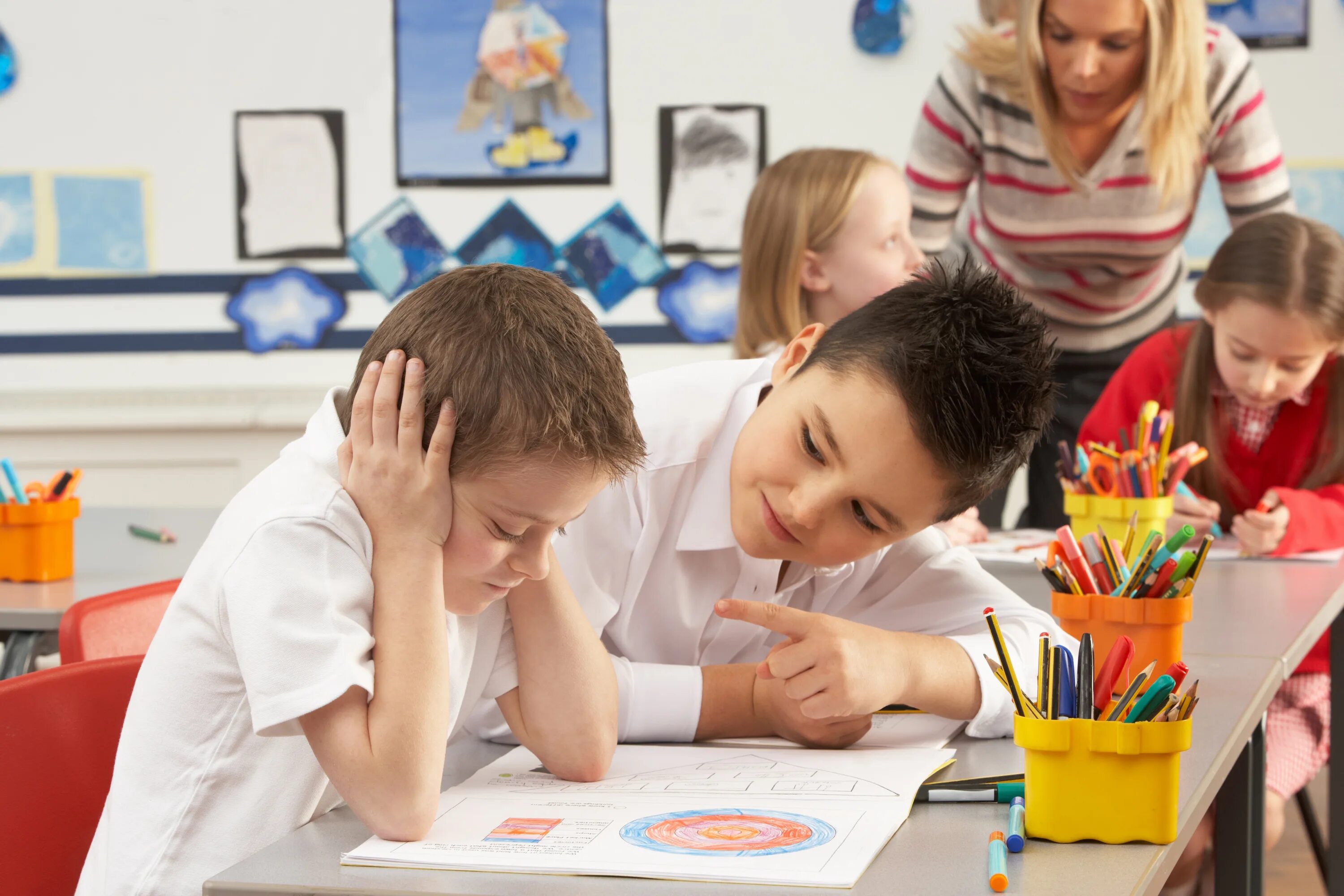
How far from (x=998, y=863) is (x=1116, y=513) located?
1.02m

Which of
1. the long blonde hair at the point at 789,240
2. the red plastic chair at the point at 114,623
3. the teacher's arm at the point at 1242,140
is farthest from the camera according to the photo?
the teacher's arm at the point at 1242,140

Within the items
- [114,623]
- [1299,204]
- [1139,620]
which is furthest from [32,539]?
[1299,204]

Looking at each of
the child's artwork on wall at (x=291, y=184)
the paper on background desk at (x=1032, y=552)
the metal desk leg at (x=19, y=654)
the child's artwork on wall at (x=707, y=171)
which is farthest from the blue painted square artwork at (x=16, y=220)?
the paper on background desk at (x=1032, y=552)

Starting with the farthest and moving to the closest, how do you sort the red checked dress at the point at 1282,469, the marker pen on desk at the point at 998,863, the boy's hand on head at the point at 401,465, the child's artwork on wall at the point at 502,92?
the child's artwork on wall at the point at 502,92, the red checked dress at the point at 1282,469, the boy's hand on head at the point at 401,465, the marker pen on desk at the point at 998,863

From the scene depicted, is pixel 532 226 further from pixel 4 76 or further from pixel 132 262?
pixel 4 76

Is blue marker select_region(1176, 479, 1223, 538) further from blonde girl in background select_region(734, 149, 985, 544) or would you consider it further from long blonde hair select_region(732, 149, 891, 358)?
long blonde hair select_region(732, 149, 891, 358)

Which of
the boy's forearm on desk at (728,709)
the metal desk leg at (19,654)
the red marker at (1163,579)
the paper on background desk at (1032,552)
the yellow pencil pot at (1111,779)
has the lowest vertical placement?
the metal desk leg at (19,654)

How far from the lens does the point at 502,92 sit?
3297mm

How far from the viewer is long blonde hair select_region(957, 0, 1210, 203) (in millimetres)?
2057

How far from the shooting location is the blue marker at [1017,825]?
714 millimetres

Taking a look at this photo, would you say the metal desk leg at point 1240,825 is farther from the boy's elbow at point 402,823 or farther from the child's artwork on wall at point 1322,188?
the child's artwork on wall at point 1322,188

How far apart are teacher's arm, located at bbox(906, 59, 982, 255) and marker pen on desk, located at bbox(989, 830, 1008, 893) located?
5.57 ft

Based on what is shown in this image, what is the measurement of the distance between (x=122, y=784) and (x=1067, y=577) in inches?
27.0

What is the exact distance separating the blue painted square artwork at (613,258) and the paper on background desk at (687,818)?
8.08ft
